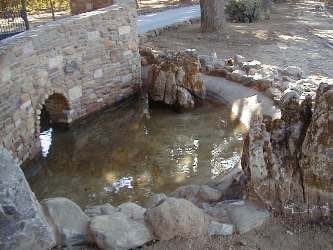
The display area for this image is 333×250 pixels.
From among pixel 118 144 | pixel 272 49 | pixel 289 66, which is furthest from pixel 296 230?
pixel 272 49

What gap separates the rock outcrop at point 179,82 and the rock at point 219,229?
17.2 feet

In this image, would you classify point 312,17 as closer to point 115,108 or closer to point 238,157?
point 115,108

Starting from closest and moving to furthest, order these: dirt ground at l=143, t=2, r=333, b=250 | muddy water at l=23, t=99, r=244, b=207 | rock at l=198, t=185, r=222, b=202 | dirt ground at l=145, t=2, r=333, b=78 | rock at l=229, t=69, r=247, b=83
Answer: dirt ground at l=143, t=2, r=333, b=250 < rock at l=198, t=185, r=222, b=202 < muddy water at l=23, t=99, r=244, b=207 < rock at l=229, t=69, r=247, b=83 < dirt ground at l=145, t=2, r=333, b=78

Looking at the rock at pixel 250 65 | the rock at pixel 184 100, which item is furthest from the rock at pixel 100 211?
the rock at pixel 250 65

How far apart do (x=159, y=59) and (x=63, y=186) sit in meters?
4.74

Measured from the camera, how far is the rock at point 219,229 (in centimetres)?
444

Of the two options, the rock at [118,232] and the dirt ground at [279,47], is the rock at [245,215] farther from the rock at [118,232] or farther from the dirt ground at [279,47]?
the rock at [118,232]

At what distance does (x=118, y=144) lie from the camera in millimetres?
8289

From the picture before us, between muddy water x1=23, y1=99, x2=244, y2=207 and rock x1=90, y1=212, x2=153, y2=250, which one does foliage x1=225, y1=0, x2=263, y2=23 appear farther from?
rock x1=90, y1=212, x2=153, y2=250

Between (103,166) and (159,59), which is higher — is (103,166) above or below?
below

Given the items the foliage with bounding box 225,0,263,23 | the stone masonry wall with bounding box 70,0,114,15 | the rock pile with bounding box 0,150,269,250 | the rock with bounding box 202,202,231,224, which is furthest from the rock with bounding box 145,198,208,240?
the foliage with bounding box 225,0,263,23

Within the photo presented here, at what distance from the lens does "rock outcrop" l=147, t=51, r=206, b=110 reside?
31.8ft

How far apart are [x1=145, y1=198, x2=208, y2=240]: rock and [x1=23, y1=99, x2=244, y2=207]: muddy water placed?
2.03 m

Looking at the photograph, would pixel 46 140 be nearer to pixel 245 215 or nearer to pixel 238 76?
pixel 238 76
